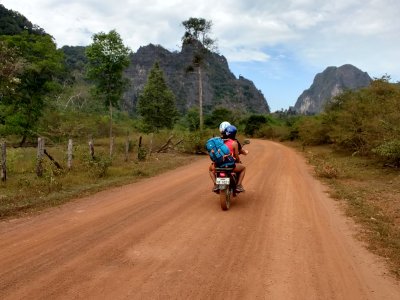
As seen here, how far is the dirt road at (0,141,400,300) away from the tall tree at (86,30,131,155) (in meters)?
15.8

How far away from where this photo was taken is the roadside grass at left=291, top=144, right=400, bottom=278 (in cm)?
645

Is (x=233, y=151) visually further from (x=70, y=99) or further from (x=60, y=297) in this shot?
(x=70, y=99)

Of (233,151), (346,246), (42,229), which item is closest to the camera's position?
(346,246)

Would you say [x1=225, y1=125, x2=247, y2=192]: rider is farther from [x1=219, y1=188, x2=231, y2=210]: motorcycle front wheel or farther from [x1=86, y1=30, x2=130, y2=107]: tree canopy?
[x1=86, y1=30, x2=130, y2=107]: tree canopy

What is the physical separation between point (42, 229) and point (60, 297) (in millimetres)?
3105

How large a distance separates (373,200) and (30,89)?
101 ft

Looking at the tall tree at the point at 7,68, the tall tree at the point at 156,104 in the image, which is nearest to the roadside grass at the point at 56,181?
the tall tree at the point at 7,68

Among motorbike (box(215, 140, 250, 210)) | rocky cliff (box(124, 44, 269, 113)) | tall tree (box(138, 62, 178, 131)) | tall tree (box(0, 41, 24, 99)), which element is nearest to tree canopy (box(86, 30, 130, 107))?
tall tree (box(0, 41, 24, 99))

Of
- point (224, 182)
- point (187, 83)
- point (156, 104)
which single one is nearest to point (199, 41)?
point (156, 104)

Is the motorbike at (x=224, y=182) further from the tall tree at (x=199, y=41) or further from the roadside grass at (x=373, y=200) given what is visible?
the tall tree at (x=199, y=41)

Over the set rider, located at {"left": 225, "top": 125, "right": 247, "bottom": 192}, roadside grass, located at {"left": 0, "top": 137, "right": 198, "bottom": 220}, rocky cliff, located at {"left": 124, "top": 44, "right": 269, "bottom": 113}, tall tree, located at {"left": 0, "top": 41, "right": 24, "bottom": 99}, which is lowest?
roadside grass, located at {"left": 0, "top": 137, "right": 198, "bottom": 220}

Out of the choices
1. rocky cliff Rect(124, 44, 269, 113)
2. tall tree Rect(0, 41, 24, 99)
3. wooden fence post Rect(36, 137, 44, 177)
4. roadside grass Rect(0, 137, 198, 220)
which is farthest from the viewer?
rocky cliff Rect(124, 44, 269, 113)

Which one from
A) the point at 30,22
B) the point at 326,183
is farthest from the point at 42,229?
the point at 30,22

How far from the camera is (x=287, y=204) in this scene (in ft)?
31.2
